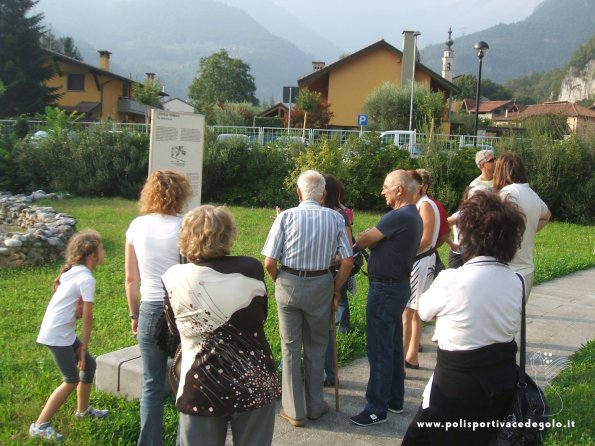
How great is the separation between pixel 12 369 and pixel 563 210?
1710 cm

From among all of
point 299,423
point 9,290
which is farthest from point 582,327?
point 9,290

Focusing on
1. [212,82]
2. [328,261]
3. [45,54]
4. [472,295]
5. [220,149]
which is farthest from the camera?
[212,82]

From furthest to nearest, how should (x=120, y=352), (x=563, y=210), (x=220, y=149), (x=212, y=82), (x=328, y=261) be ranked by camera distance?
(x=212, y=82), (x=220, y=149), (x=563, y=210), (x=120, y=352), (x=328, y=261)

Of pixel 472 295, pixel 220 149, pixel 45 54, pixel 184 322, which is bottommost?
pixel 184 322

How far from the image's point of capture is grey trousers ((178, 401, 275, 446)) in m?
2.87

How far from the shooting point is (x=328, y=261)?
4.12 metres

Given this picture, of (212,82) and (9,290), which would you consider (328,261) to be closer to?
(9,290)

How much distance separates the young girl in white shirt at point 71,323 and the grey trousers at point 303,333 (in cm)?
128

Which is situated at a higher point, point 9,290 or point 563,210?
point 563,210

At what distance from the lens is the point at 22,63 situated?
44.7 metres

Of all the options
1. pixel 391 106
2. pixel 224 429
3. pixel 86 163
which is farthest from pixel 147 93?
pixel 224 429

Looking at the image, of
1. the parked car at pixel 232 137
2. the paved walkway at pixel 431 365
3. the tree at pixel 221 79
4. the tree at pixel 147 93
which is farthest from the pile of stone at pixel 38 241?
the tree at pixel 221 79

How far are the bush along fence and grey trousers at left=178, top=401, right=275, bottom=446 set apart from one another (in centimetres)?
1374

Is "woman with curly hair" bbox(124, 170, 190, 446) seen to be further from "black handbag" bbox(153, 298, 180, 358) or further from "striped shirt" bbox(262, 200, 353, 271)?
"striped shirt" bbox(262, 200, 353, 271)
